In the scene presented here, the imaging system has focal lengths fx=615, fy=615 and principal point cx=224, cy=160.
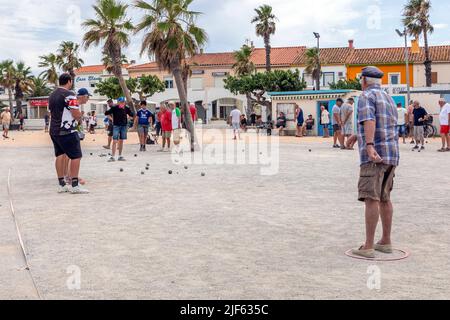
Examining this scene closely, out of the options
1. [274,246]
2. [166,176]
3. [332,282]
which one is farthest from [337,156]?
[332,282]

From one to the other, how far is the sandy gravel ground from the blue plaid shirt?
984mm

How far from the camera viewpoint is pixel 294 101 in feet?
122

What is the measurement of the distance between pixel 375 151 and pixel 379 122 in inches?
11.8

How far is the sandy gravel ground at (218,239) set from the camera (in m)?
4.68

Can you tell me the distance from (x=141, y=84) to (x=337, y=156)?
54.1 m

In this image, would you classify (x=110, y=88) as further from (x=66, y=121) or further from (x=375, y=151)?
(x=375, y=151)

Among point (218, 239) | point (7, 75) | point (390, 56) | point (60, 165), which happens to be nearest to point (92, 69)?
point (7, 75)

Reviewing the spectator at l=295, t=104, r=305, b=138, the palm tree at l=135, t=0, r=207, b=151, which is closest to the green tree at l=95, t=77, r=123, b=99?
the spectator at l=295, t=104, r=305, b=138

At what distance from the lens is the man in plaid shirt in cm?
Answer: 568

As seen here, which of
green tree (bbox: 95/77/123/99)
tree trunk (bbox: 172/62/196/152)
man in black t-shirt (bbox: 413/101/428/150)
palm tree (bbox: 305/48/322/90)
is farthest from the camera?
green tree (bbox: 95/77/123/99)

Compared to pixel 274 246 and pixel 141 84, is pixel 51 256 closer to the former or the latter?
pixel 274 246

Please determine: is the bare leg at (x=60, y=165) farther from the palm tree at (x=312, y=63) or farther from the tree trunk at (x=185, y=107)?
the palm tree at (x=312, y=63)

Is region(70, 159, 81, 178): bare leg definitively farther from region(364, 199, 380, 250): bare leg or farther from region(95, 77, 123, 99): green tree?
region(95, 77, 123, 99): green tree

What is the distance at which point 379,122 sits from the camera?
5.78m
